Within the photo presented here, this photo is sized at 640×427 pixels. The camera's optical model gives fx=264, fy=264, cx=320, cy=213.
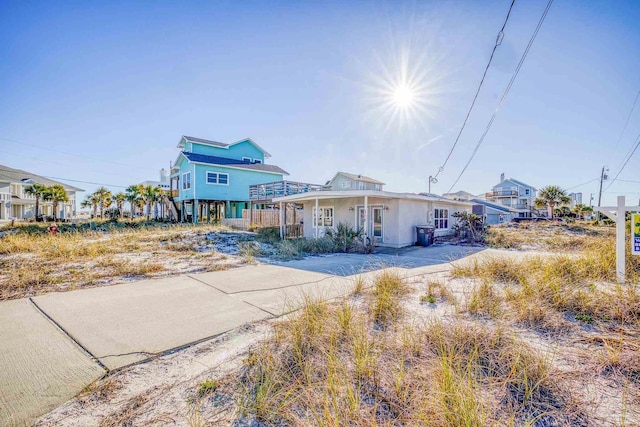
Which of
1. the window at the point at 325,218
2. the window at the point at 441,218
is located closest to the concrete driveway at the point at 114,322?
the window at the point at 325,218

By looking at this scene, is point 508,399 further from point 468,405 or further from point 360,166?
point 360,166

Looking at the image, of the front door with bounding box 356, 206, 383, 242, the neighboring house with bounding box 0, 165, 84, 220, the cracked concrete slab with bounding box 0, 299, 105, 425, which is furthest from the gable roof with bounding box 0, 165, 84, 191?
the cracked concrete slab with bounding box 0, 299, 105, 425

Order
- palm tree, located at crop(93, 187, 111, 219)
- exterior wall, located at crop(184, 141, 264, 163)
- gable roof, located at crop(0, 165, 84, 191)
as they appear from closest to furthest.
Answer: exterior wall, located at crop(184, 141, 264, 163) → gable roof, located at crop(0, 165, 84, 191) → palm tree, located at crop(93, 187, 111, 219)

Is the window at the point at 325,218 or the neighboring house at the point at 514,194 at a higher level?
the neighboring house at the point at 514,194

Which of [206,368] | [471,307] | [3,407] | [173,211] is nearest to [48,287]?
[3,407]

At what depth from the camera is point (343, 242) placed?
1166 cm

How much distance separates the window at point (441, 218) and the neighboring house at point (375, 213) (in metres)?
0.16

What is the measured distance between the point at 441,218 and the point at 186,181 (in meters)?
21.9

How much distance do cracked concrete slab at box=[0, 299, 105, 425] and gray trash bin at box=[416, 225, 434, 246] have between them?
1347 centimetres

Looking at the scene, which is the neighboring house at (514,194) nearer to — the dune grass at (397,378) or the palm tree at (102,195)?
the dune grass at (397,378)

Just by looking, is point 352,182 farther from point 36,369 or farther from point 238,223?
point 36,369

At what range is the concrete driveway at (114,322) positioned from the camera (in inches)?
95.6

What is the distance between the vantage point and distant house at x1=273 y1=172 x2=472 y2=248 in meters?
13.0

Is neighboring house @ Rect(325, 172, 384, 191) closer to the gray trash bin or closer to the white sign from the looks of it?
the gray trash bin
